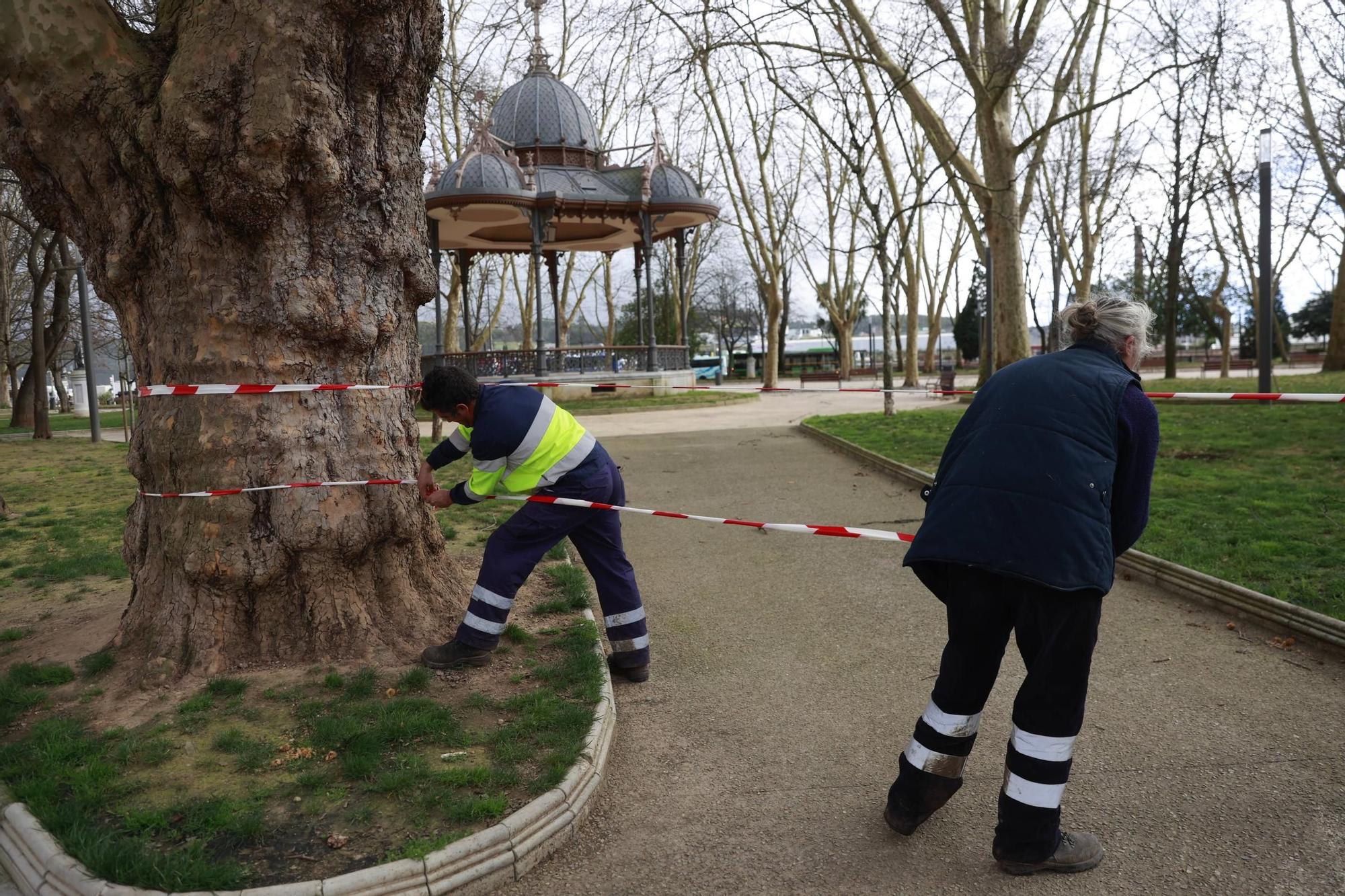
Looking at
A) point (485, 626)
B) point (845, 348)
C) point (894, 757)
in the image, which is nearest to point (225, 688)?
point (485, 626)

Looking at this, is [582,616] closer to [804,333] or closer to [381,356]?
[381,356]

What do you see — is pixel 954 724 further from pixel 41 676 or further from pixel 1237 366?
→ pixel 1237 366

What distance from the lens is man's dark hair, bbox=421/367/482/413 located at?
4234mm

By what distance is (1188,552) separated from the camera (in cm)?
608

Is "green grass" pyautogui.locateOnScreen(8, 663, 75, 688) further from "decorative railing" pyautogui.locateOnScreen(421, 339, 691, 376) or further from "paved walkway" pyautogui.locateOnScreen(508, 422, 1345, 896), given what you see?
Answer: "decorative railing" pyautogui.locateOnScreen(421, 339, 691, 376)

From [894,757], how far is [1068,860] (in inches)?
34.7

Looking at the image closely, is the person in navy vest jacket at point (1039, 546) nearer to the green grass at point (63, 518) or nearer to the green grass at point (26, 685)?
the green grass at point (26, 685)

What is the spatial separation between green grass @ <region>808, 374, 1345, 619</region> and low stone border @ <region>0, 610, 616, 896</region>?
349 centimetres

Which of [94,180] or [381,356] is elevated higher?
[94,180]

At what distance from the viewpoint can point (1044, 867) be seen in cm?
282

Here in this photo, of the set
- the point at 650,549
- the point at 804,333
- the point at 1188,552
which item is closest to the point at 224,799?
the point at 650,549

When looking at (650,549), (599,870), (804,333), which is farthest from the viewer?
(804,333)

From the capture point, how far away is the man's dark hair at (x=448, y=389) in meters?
4.23

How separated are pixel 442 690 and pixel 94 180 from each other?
2.84 meters
